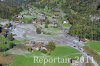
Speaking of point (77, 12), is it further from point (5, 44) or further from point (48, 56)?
point (48, 56)

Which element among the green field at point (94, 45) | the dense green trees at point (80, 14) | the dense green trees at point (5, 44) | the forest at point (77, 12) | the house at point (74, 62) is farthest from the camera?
the forest at point (77, 12)

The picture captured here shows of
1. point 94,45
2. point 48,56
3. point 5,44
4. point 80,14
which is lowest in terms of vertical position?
point 94,45

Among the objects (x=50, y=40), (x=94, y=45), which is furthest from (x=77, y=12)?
(x=94, y=45)

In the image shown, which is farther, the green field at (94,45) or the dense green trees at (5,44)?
the green field at (94,45)

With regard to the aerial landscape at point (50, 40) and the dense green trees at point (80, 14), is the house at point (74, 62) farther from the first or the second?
the dense green trees at point (80, 14)

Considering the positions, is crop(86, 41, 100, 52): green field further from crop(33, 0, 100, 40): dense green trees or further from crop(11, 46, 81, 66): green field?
crop(11, 46, 81, 66): green field

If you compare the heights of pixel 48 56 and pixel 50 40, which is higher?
pixel 50 40

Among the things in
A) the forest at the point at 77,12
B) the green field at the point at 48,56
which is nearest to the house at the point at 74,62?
the green field at the point at 48,56

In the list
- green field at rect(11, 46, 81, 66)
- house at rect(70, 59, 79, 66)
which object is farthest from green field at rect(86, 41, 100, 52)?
house at rect(70, 59, 79, 66)

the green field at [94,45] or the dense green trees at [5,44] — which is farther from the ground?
the dense green trees at [5,44]
